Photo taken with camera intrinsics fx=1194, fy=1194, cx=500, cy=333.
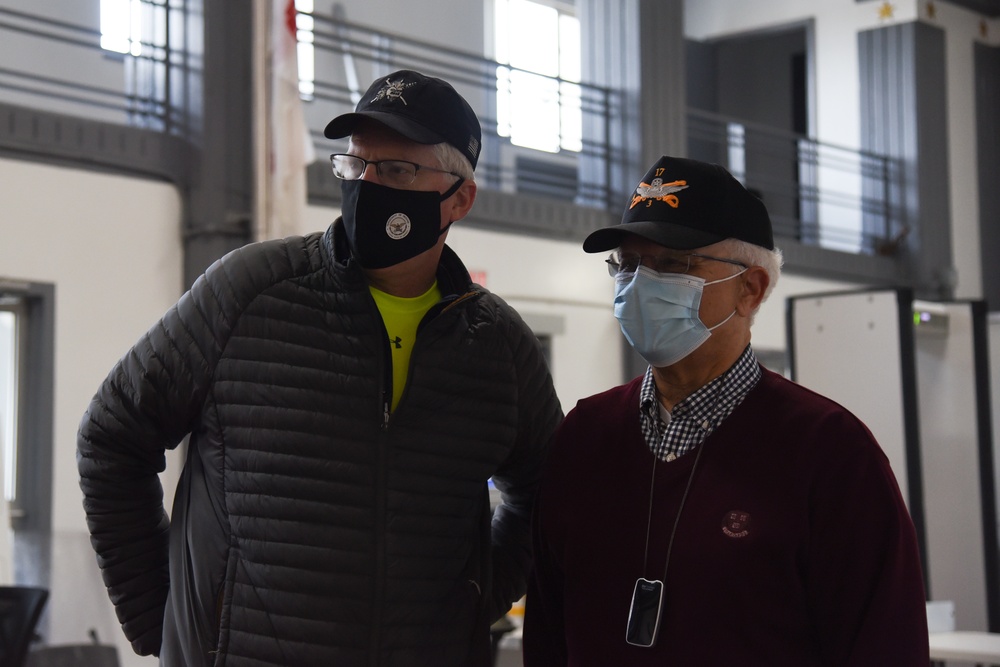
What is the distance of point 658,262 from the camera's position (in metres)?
1.81

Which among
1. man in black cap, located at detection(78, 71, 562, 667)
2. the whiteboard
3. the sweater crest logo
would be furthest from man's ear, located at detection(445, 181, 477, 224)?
the whiteboard

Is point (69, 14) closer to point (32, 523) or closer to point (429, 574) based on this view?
point (32, 523)

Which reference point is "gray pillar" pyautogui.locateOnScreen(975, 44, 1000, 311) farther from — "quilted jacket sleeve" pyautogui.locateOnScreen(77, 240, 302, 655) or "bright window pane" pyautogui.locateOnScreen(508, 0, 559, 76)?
"quilted jacket sleeve" pyautogui.locateOnScreen(77, 240, 302, 655)

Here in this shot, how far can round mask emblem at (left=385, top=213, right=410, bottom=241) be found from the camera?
189cm

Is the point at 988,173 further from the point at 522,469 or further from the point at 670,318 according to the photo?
the point at 670,318

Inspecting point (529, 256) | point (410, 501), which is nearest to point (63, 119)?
point (529, 256)

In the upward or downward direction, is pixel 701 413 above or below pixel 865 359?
below

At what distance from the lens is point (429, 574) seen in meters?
1.84

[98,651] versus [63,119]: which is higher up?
[63,119]

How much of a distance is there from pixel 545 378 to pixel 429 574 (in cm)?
43

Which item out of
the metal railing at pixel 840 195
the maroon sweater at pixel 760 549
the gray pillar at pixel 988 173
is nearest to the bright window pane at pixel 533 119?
the metal railing at pixel 840 195

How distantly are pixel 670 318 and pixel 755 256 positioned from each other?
163 mm

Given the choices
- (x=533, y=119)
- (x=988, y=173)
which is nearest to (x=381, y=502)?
(x=533, y=119)

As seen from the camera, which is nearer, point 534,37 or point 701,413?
point 701,413
